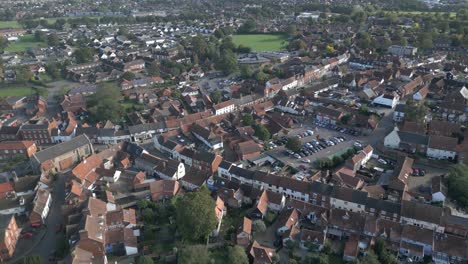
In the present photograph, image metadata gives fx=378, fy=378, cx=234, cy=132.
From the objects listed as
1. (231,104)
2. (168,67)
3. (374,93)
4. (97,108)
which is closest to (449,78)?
(374,93)

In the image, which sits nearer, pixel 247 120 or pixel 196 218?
pixel 196 218

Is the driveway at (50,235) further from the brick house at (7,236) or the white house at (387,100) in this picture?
the white house at (387,100)

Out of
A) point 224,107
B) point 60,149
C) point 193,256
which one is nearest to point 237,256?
point 193,256

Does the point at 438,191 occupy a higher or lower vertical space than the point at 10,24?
lower

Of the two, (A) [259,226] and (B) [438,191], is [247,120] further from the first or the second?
(B) [438,191]

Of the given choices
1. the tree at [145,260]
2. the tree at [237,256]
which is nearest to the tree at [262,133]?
the tree at [237,256]

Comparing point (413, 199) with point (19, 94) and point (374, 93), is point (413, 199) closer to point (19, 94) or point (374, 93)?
point (374, 93)

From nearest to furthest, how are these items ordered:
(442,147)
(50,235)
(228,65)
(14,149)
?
(50,235) < (442,147) < (14,149) < (228,65)
